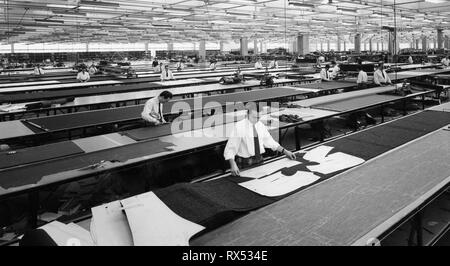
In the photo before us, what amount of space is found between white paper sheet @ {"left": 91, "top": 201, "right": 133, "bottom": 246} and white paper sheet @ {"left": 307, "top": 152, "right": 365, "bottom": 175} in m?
1.88

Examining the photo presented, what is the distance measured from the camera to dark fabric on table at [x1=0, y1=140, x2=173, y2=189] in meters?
3.22

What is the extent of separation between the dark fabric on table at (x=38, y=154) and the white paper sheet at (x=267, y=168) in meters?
2.09

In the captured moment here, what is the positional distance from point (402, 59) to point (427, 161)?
19.7 metres

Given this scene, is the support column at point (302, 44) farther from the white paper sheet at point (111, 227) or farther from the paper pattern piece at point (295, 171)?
the white paper sheet at point (111, 227)

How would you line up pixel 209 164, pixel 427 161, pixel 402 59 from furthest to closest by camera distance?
pixel 402 59 < pixel 209 164 < pixel 427 161

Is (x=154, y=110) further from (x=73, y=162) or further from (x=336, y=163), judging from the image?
(x=336, y=163)

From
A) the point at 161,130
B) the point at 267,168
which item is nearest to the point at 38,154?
the point at 161,130

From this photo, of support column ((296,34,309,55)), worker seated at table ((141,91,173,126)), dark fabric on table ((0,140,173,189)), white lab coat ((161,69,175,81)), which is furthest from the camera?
support column ((296,34,309,55))

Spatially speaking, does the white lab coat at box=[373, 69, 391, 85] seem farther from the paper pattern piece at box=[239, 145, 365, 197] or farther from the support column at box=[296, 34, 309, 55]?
the support column at box=[296, 34, 309, 55]

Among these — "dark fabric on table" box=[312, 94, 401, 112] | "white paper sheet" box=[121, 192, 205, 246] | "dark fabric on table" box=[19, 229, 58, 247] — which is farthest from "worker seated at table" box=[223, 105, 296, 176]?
"dark fabric on table" box=[312, 94, 401, 112]

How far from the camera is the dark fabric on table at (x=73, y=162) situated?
127 inches

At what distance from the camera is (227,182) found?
3146mm
